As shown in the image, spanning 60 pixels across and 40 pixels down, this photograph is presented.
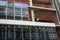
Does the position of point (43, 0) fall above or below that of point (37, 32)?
above

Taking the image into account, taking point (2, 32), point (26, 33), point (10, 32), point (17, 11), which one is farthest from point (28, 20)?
point (2, 32)

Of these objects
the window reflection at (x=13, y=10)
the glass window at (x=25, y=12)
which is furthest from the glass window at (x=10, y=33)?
the glass window at (x=25, y=12)

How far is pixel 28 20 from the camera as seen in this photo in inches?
396

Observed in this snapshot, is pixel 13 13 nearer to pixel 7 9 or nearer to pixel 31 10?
pixel 7 9

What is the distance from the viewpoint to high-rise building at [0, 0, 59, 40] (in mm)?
9086

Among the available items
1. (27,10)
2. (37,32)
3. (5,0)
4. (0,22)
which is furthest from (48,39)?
(5,0)

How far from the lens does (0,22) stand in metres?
9.05

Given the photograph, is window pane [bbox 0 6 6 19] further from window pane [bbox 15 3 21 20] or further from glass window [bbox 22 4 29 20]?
glass window [bbox 22 4 29 20]

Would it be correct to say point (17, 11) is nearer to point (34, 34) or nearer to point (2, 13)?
point (2, 13)

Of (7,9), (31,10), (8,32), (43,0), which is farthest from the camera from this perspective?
(43,0)

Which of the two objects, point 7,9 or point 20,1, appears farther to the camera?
point 20,1

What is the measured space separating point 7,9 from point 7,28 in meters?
1.52

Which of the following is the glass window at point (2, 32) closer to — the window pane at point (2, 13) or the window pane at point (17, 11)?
the window pane at point (2, 13)

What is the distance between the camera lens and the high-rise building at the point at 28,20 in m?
9.09
